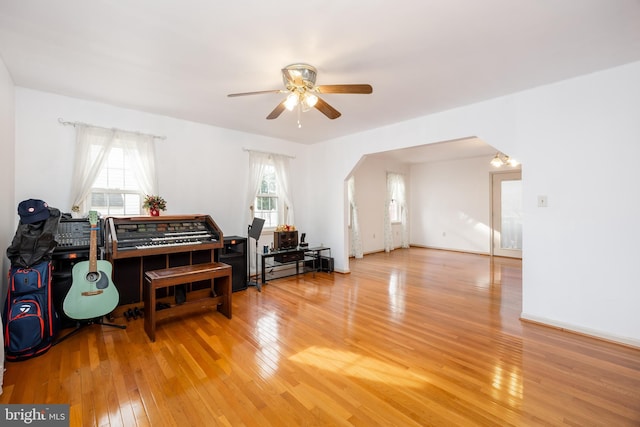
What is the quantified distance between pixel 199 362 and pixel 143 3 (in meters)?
2.71

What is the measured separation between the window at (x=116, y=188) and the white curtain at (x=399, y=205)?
241 inches

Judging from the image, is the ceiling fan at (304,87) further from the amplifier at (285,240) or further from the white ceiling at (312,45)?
the amplifier at (285,240)

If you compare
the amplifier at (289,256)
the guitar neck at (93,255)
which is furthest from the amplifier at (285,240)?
the guitar neck at (93,255)

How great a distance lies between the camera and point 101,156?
3.64m

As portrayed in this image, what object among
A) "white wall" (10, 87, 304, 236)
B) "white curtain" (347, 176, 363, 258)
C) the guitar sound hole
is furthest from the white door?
the guitar sound hole

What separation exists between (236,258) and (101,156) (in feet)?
7.37

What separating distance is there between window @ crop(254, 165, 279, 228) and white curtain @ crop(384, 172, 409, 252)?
12.3ft

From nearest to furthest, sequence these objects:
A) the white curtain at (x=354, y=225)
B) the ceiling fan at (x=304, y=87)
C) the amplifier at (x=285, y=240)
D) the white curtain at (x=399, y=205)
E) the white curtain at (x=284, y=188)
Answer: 1. the ceiling fan at (x=304, y=87)
2. the amplifier at (x=285, y=240)
3. the white curtain at (x=284, y=188)
4. the white curtain at (x=354, y=225)
5. the white curtain at (x=399, y=205)

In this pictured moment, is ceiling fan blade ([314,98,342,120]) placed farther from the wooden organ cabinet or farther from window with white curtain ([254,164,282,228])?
window with white curtain ([254,164,282,228])

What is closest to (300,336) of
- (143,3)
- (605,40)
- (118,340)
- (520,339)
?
(118,340)

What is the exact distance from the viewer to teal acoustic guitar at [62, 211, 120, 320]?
2.72 m

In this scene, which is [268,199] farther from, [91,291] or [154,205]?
[91,291]

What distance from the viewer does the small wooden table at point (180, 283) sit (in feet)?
9.29

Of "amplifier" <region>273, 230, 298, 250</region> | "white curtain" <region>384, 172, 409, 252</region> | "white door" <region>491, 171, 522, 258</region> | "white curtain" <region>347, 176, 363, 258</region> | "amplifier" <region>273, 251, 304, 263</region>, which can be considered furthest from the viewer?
"white curtain" <region>384, 172, 409, 252</region>
